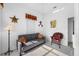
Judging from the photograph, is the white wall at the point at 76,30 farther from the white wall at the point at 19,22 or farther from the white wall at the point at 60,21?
the white wall at the point at 19,22

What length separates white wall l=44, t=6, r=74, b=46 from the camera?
163 centimetres

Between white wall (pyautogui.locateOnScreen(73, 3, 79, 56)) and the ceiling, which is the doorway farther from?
the ceiling

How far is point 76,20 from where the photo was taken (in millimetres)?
1620

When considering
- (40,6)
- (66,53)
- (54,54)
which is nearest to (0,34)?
(40,6)

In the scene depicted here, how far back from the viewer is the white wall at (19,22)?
1584 mm

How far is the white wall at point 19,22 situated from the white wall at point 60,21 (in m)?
0.17

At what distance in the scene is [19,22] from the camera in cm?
164

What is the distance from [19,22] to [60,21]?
662 mm

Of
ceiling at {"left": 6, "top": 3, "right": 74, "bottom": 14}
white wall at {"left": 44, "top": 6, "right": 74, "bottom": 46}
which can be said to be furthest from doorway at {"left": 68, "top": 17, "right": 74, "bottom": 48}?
ceiling at {"left": 6, "top": 3, "right": 74, "bottom": 14}

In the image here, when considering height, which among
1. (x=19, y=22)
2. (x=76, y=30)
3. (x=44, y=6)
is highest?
(x=44, y=6)

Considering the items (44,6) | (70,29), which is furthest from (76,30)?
(44,6)

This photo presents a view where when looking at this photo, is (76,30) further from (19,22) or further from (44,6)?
(19,22)

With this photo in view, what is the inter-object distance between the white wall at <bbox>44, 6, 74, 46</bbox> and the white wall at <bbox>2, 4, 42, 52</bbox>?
0.17 metres

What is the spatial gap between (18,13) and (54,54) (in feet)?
2.87
